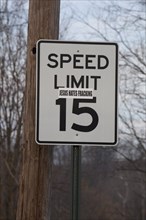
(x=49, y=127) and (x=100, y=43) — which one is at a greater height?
(x=100, y=43)

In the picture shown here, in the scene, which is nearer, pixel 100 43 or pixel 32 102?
pixel 100 43

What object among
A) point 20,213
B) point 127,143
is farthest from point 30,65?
point 127,143

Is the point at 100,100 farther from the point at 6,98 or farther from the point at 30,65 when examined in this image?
the point at 6,98

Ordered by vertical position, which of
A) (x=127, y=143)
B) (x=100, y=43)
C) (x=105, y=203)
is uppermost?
(x=100, y=43)

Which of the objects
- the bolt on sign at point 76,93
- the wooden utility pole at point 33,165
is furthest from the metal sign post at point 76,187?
A: the wooden utility pole at point 33,165

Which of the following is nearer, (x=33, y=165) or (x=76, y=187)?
(x=76, y=187)

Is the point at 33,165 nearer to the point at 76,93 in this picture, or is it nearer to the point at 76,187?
the point at 76,187

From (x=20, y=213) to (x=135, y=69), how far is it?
686 inches

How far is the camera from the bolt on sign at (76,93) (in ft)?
13.0

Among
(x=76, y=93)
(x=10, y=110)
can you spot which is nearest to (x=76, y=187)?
(x=76, y=93)

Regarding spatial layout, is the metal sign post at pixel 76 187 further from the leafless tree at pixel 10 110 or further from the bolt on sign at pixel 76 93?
the leafless tree at pixel 10 110

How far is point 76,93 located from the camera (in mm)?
3990

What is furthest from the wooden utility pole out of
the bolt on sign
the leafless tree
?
the leafless tree

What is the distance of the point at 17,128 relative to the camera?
24.7 m
